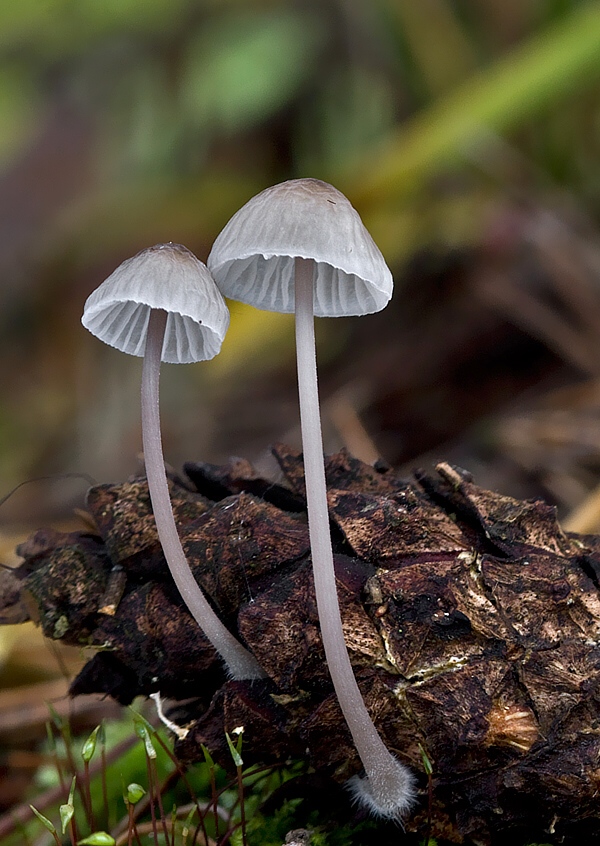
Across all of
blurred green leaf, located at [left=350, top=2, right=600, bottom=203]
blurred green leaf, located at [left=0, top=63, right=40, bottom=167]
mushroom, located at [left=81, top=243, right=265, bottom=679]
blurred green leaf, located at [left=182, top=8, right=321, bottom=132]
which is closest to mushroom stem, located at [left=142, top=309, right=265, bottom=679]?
mushroom, located at [left=81, top=243, right=265, bottom=679]

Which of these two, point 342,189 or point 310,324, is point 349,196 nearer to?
point 342,189

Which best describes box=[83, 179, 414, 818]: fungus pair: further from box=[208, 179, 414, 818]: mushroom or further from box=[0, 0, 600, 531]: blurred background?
box=[0, 0, 600, 531]: blurred background

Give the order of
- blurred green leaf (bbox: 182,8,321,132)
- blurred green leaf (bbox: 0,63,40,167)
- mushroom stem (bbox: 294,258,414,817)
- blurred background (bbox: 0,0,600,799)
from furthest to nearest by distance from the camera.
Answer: blurred green leaf (bbox: 0,63,40,167) < blurred green leaf (bbox: 182,8,321,132) < blurred background (bbox: 0,0,600,799) < mushroom stem (bbox: 294,258,414,817)

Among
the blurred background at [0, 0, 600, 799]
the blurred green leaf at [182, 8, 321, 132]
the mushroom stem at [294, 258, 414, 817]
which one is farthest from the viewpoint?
the blurred green leaf at [182, 8, 321, 132]

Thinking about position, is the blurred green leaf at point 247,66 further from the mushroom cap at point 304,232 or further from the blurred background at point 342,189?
the mushroom cap at point 304,232

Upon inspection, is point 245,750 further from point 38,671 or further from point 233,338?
point 233,338

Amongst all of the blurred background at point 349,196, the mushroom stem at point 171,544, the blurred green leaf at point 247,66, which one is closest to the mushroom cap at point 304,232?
the mushroom stem at point 171,544

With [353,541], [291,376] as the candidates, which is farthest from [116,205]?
[353,541]
